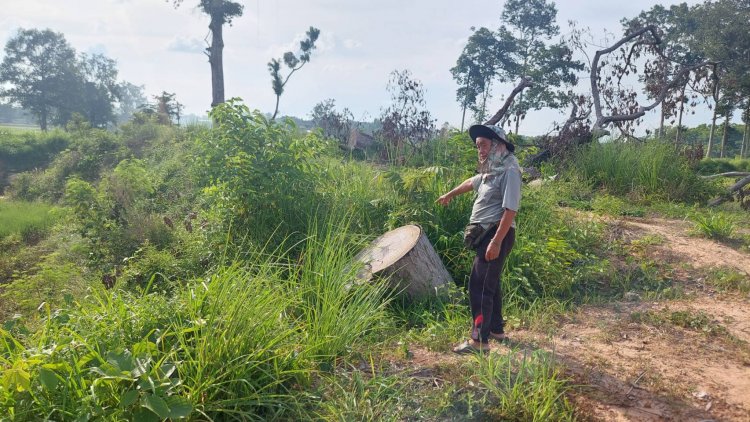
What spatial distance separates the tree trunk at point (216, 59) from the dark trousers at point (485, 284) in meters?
18.5

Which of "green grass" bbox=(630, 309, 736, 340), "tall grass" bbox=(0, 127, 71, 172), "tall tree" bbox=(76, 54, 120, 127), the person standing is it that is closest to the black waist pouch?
the person standing

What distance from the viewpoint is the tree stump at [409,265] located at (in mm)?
4488

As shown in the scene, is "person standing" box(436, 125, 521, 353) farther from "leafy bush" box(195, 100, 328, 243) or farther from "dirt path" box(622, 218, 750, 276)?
"dirt path" box(622, 218, 750, 276)

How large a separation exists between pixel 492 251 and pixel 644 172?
6651 millimetres

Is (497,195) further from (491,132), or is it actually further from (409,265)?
(409,265)

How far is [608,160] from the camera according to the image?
9102 mm

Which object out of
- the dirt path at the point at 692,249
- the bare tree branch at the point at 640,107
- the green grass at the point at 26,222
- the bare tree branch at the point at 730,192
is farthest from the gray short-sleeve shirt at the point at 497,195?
the green grass at the point at 26,222

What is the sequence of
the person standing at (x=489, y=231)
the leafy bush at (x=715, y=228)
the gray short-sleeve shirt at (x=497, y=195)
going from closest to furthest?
the gray short-sleeve shirt at (x=497, y=195) → the person standing at (x=489, y=231) → the leafy bush at (x=715, y=228)

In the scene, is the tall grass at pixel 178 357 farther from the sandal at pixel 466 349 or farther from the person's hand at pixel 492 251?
the person's hand at pixel 492 251

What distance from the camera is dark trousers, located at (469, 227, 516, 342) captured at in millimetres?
3600

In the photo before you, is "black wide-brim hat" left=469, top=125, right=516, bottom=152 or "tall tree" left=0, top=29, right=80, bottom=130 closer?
"black wide-brim hat" left=469, top=125, right=516, bottom=152

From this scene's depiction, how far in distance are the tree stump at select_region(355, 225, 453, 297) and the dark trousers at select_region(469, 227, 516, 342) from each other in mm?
798

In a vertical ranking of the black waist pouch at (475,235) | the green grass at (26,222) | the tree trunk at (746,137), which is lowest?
the green grass at (26,222)

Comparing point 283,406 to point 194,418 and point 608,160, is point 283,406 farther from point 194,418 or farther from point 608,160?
point 608,160
